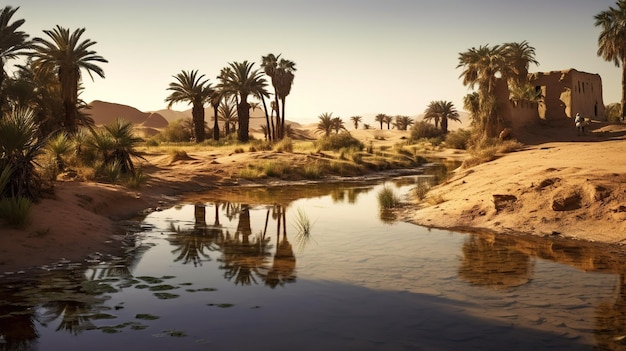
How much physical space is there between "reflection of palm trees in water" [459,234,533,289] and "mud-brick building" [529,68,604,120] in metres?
30.9

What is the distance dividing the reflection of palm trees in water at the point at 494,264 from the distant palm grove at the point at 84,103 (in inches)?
310

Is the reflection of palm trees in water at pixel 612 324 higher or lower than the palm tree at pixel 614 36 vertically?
lower

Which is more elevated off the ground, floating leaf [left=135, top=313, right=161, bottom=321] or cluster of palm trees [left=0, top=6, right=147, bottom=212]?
cluster of palm trees [left=0, top=6, right=147, bottom=212]

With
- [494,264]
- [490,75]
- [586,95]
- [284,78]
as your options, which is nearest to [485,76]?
[490,75]

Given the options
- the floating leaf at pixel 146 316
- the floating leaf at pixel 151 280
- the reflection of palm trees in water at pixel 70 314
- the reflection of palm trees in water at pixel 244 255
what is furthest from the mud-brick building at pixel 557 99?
the reflection of palm trees in water at pixel 70 314

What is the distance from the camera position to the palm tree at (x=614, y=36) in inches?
1693

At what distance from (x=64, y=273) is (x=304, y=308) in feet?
13.3

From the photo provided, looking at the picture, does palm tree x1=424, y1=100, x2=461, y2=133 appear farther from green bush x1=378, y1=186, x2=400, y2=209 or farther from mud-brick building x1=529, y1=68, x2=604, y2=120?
green bush x1=378, y1=186, x2=400, y2=209

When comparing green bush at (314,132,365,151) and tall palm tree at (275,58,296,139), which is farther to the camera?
tall palm tree at (275,58,296,139)

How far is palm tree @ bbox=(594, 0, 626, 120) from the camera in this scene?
141 ft

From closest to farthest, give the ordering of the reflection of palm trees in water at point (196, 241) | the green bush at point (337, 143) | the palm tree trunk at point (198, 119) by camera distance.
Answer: the reflection of palm trees in water at point (196, 241) < the green bush at point (337, 143) < the palm tree trunk at point (198, 119)

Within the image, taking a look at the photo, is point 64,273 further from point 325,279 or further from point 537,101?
point 537,101

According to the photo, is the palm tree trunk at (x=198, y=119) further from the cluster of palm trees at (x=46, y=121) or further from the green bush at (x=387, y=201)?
the green bush at (x=387, y=201)

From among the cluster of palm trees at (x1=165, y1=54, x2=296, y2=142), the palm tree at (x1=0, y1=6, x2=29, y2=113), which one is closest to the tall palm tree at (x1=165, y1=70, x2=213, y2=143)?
the cluster of palm trees at (x1=165, y1=54, x2=296, y2=142)
